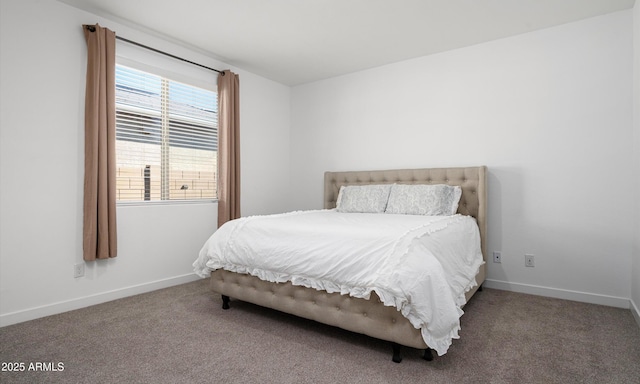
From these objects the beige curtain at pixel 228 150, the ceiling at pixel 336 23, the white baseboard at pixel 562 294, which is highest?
the ceiling at pixel 336 23

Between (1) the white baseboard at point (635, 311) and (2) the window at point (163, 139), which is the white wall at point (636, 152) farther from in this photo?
(2) the window at point (163, 139)

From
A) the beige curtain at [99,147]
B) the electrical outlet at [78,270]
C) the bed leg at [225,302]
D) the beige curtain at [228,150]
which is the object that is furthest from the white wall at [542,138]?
the electrical outlet at [78,270]

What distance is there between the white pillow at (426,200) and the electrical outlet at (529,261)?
0.76m

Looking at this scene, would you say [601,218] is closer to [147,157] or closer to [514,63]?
[514,63]

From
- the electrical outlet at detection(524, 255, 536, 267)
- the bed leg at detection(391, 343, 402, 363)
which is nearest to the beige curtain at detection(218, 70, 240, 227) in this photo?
the bed leg at detection(391, 343, 402, 363)

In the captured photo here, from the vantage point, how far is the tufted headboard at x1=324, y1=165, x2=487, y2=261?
3.20 meters

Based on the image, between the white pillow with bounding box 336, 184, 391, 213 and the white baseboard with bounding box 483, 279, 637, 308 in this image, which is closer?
the white baseboard with bounding box 483, 279, 637, 308

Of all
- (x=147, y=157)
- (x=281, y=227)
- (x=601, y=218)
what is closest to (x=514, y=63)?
(x=601, y=218)

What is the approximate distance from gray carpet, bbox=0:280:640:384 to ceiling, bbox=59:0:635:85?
7.99ft

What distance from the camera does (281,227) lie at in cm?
242

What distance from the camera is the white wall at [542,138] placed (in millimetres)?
2777

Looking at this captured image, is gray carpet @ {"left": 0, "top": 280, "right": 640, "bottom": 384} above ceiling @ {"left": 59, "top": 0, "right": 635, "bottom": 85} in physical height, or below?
below

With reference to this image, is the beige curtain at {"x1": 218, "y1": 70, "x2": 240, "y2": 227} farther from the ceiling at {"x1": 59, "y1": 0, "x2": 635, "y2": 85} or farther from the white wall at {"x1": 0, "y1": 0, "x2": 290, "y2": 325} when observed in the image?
the white wall at {"x1": 0, "y1": 0, "x2": 290, "y2": 325}

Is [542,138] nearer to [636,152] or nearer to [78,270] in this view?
[636,152]
